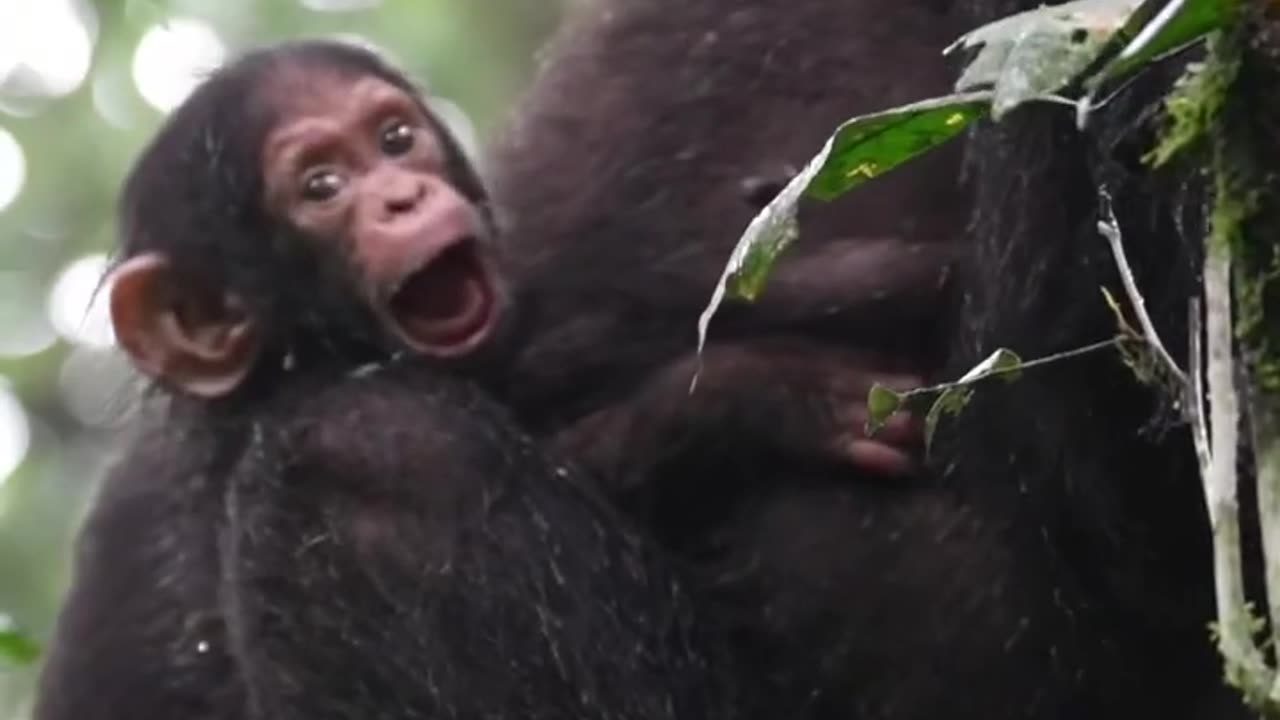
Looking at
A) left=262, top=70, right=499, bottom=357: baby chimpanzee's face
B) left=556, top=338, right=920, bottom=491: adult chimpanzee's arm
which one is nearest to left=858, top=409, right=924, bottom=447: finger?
left=556, top=338, right=920, bottom=491: adult chimpanzee's arm

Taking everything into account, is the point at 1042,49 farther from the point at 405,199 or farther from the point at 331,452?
the point at 405,199

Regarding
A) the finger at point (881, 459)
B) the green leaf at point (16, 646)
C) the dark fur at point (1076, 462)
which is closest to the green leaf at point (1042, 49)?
the dark fur at point (1076, 462)

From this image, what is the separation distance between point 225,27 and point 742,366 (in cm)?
295

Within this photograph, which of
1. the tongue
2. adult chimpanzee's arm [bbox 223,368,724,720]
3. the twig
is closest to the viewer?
the twig

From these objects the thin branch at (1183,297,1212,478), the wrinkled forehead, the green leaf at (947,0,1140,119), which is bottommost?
the wrinkled forehead

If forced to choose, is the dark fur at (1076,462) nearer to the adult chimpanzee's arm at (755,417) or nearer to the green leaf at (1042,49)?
the adult chimpanzee's arm at (755,417)

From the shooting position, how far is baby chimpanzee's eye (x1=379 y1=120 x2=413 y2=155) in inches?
99.0

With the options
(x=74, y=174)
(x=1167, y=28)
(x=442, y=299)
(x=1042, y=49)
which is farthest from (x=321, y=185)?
(x=74, y=174)

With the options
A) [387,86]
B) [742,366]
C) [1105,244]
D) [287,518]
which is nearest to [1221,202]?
[1105,244]

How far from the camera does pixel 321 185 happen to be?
2451 millimetres

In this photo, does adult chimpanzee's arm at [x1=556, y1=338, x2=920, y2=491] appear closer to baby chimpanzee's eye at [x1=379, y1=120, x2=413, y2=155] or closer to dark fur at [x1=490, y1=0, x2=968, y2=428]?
dark fur at [x1=490, y1=0, x2=968, y2=428]

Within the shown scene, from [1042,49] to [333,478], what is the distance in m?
1.05

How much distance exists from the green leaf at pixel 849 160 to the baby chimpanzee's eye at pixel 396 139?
3.91 ft

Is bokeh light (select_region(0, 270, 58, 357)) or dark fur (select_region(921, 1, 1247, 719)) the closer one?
dark fur (select_region(921, 1, 1247, 719))
